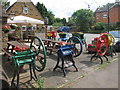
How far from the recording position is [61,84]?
11.1ft

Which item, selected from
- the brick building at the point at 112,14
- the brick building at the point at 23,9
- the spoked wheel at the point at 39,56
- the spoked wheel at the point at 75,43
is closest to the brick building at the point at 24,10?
the brick building at the point at 23,9

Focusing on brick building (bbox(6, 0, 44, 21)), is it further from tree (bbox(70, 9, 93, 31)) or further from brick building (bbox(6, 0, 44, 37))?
tree (bbox(70, 9, 93, 31))

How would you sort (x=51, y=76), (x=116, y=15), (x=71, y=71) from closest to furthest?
1. (x=51, y=76)
2. (x=71, y=71)
3. (x=116, y=15)

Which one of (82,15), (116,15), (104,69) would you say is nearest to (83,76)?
(104,69)

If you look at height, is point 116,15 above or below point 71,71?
above

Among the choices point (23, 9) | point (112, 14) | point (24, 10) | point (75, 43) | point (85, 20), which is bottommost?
point (75, 43)

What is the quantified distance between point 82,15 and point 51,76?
32.6 m

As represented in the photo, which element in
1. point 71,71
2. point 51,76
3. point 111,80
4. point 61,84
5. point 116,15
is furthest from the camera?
point 116,15

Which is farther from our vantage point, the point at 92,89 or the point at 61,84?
the point at 61,84

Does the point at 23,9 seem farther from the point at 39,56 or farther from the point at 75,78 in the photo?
the point at 75,78

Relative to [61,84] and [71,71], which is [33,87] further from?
[71,71]

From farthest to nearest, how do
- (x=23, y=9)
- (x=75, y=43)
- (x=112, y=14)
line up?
(x=112, y=14)
(x=23, y=9)
(x=75, y=43)

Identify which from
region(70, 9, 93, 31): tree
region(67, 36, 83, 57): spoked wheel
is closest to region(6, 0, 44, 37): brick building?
region(67, 36, 83, 57): spoked wheel

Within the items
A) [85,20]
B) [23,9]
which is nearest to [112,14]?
[85,20]
